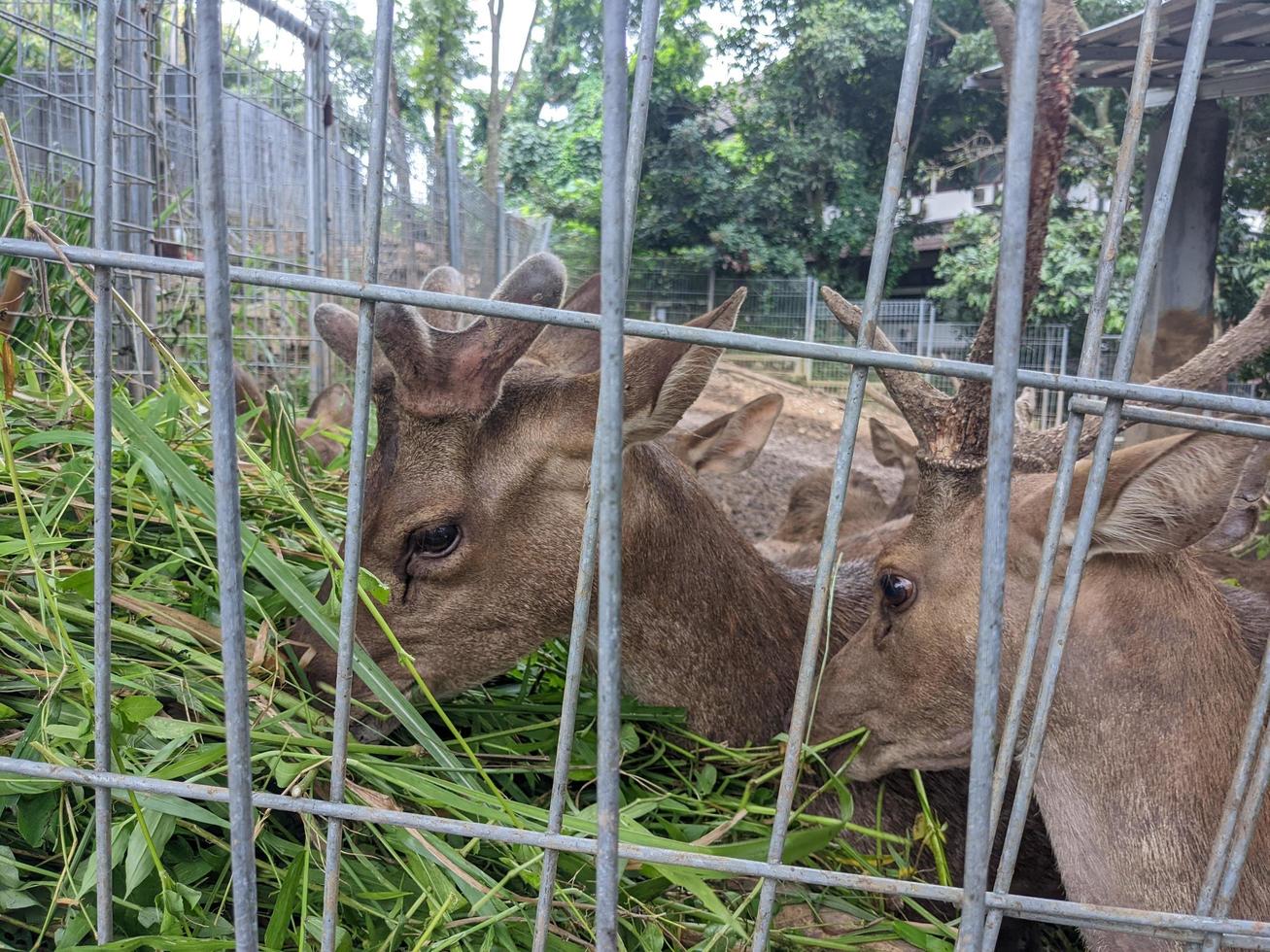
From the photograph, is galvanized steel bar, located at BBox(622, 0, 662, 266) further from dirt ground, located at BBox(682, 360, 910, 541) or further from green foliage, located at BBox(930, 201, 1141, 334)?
green foliage, located at BBox(930, 201, 1141, 334)

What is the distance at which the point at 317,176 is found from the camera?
38.7ft

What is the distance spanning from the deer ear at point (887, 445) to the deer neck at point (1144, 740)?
4.22m

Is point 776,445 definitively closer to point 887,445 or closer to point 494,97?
point 887,445

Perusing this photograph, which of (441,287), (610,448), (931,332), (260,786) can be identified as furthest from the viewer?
(931,332)

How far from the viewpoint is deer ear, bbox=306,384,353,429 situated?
7.71 m

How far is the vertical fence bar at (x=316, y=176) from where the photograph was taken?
1090cm

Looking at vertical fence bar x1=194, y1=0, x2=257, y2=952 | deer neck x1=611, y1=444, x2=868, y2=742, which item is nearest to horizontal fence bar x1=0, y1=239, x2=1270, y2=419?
vertical fence bar x1=194, y1=0, x2=257, y2=952

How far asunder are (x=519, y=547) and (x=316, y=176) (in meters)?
9.70

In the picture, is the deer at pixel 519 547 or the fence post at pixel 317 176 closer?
the deer at pixel 519 547

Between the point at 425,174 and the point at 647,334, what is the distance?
1422cm

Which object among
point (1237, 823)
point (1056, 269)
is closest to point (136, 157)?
point (1237, 823)

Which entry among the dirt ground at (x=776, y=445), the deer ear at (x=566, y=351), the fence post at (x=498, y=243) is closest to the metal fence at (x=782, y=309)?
the fence post at (x=498, y=243)

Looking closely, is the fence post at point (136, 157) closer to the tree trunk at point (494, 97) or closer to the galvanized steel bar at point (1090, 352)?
the galvanized steel bar at point (1090, 352)

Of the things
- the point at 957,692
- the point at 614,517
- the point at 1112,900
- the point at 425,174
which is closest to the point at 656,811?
the point at 957,692
